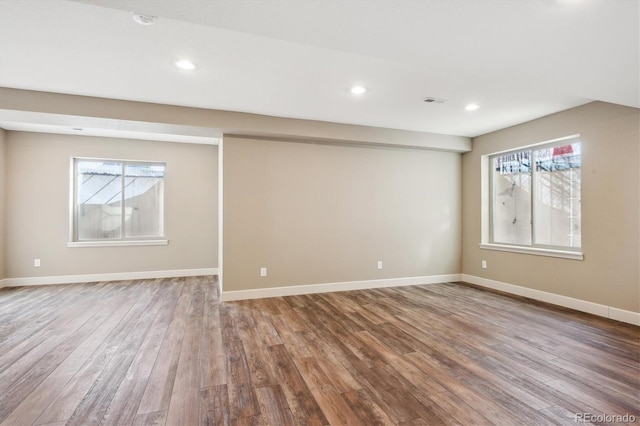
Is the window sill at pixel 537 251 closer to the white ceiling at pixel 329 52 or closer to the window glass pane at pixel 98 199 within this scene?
the white ceiling at pixel 329 52

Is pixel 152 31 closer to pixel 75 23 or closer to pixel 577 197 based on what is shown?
pixel 75 23

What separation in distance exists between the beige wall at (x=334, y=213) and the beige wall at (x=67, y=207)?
6.70ft

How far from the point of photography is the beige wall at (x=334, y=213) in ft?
14.0

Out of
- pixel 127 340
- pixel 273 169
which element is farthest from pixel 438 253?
pixel 127 340

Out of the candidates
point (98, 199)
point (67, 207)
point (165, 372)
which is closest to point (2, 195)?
point (67, 207)

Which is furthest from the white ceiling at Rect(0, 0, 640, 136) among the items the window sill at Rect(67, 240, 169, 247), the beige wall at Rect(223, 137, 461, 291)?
the window sill at Rect(67, 240, 169, 247)

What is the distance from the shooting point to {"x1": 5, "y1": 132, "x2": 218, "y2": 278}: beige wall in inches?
195

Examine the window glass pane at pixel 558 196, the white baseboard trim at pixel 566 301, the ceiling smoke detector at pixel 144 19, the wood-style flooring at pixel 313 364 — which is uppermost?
the ceiling smoke detector at pixel 144 19

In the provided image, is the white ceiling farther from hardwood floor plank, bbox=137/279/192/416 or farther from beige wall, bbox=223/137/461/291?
hardwood floor plank, bbox=137/279/192/416

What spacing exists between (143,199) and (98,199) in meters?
0.75

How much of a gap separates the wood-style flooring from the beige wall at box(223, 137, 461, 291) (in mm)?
783

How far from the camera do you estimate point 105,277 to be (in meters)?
5.33

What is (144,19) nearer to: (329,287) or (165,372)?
(165,372)

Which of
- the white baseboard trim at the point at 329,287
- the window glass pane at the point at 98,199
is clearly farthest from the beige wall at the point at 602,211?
the window glass pane at the point at 98,199
